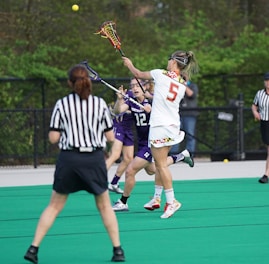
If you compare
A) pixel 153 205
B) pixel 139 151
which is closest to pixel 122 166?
pixel 139 151

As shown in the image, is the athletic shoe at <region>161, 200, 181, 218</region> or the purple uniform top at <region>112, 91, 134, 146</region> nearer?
the athletic shoe at <region>161, 200, 181, 218</region>

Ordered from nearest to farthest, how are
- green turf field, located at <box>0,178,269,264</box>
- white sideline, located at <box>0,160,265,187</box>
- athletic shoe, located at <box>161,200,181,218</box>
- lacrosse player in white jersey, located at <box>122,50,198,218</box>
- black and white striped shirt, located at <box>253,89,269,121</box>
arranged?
green turf field, located at <box>0,178,269,264</box> < lacrosse player in white jersey, located at <box>122,50,198,218</box> < athletic shoe, located at <box>161,200,181,218</box> < black and white striped shirt, located at <box>253,89,269,121</box> < white sideline, located at <box>0,160,265,187</box>

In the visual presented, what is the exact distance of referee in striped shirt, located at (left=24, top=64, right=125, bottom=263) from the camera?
9430 mm

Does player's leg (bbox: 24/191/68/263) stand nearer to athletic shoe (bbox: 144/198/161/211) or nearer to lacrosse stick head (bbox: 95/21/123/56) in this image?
athletic shoe (bbox: 144/198/161/211)

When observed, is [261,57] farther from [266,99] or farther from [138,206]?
[138,206]

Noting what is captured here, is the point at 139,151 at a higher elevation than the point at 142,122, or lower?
lower

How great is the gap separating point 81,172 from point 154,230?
2.49 m

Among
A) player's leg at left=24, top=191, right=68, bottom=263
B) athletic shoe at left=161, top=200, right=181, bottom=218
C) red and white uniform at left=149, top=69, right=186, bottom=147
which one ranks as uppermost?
red and white uniform at left=149, top=69, right=186, bottom=147

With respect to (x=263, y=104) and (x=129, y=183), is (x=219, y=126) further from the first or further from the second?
(x=129, y=183)

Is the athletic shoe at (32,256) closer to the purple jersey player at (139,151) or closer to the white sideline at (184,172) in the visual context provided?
the purple jersey player at (139,151)

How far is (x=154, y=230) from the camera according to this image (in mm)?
11703

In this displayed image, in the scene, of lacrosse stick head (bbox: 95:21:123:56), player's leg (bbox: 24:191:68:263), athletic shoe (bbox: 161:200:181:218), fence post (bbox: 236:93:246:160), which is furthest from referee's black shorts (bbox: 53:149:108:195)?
fence post (bbox: 236:93:246:160)

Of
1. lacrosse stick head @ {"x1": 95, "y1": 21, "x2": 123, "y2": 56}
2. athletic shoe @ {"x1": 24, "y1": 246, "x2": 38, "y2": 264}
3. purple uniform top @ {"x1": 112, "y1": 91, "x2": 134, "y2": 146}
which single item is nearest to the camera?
athletic shoe @ {"x1": 24, "y1": 246, "x2": 38, "y2": 264}

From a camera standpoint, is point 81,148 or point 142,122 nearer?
point 81,148
